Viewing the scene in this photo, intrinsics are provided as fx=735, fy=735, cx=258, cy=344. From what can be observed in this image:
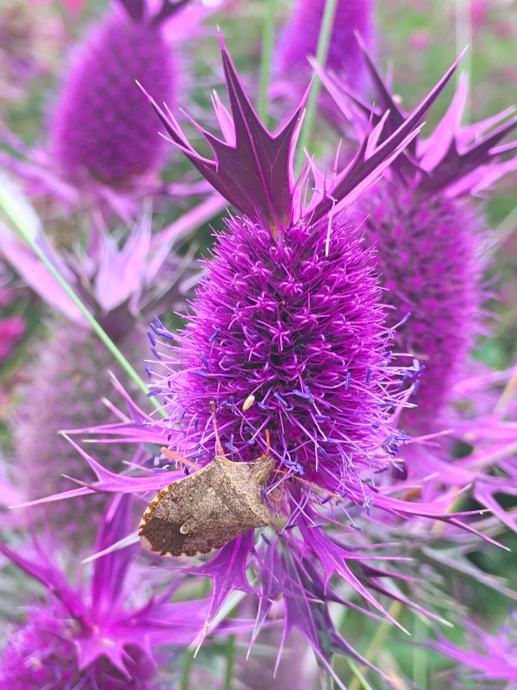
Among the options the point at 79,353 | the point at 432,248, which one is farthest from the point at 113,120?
the point at 432,248

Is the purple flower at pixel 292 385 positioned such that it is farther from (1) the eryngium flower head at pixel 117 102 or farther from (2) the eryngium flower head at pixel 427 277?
(1) the eryngium flower head at pixel 117 102

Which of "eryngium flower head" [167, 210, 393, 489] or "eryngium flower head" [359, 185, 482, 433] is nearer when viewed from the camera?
"eryngium flower head" [167, 210, 393, 489]

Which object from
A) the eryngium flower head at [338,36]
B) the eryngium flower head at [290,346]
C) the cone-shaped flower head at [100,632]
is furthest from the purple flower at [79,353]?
the eryngium flower head at [338,36]

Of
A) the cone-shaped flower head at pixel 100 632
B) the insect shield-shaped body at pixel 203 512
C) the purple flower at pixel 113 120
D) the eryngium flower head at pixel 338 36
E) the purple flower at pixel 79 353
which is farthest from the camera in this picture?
the eryngium flower head at pixel 338 36

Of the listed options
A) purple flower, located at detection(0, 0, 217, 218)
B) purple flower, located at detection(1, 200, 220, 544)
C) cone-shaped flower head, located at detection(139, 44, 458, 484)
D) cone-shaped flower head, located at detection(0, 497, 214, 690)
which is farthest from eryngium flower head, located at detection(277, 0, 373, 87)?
cone-shaped flower head, located at detection(0, 497, 214, 690)

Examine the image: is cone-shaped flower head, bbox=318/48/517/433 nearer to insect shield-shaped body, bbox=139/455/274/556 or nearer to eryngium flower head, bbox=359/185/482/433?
Result: eryngium flower head, bbox=359/185/482/433

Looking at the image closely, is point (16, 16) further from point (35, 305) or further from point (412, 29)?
point (412, 29)
